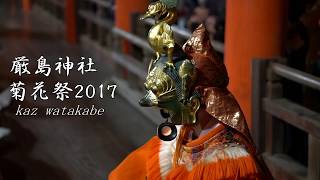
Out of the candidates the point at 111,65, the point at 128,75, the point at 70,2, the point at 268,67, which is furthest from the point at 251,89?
the point at 70,2

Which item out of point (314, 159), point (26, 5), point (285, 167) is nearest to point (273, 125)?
point (285, 167)

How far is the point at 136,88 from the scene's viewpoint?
17.5 feet

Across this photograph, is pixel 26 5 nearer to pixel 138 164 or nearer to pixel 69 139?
pixel 69 139

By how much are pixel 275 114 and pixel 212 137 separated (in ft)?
5.05

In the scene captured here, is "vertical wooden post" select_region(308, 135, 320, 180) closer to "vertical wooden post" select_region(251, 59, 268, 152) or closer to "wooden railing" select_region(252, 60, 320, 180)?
"wooden railing" select_region(252, 60, 320, 180)

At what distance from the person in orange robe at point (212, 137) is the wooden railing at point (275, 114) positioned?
125cm

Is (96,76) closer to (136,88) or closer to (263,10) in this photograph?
(136,88)

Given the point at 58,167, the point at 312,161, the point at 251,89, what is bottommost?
the point at 58,167

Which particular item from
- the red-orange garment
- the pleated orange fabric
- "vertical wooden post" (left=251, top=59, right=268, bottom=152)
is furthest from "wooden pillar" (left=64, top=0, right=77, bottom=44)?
the red-orange garment

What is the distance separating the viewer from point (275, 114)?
10.4 ft

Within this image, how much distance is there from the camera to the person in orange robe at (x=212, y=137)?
164cm

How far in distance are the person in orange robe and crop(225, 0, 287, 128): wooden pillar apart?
160cm

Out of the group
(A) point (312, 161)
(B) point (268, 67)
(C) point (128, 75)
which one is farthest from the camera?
(C) point (128, 75)

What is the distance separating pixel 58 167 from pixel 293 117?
156 cm
